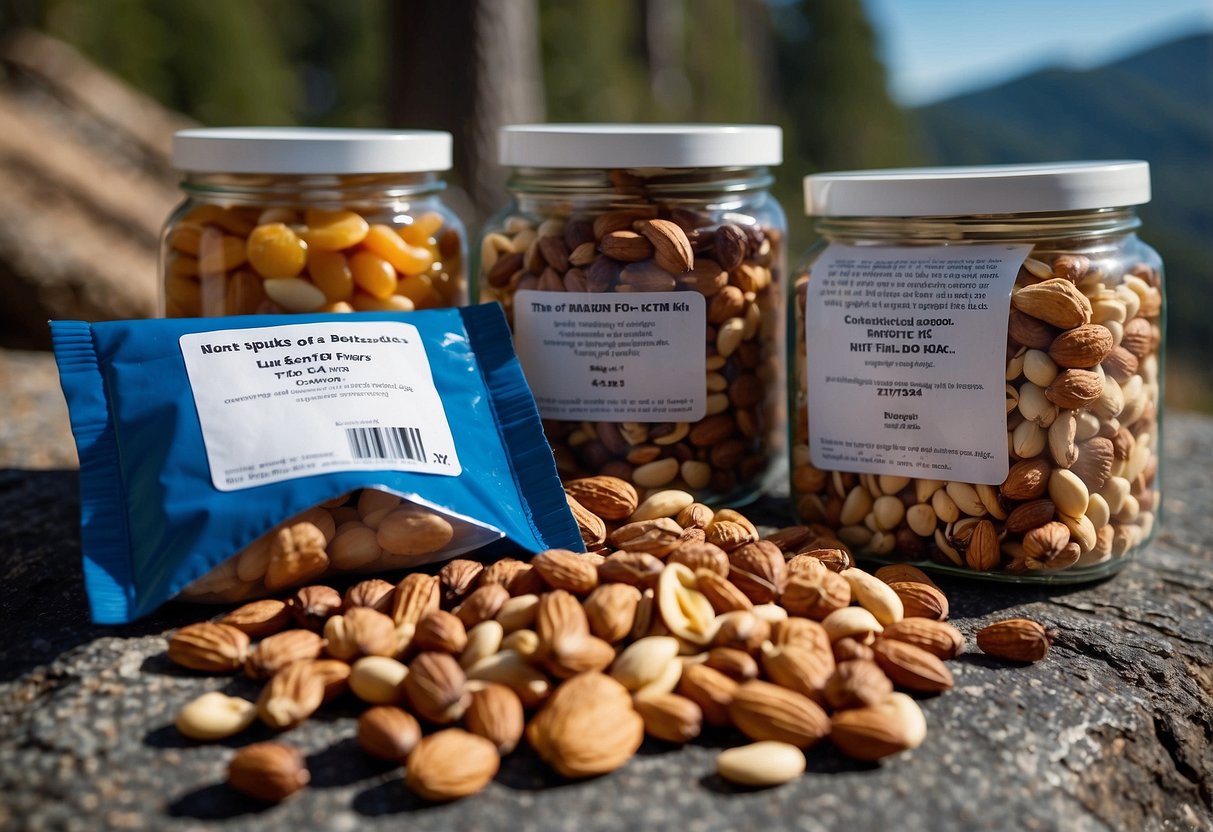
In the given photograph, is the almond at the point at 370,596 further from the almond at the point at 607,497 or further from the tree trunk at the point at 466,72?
the tree trunk at the point at 466,72

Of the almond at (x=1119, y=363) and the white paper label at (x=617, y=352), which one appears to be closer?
the almond at (x=1119, y=363)

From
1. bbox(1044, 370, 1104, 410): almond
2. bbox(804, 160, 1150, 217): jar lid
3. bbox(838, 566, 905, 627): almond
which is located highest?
bbox(804, 160, 1150, 217): jar lid

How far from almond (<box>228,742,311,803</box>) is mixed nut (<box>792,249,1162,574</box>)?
63 cm

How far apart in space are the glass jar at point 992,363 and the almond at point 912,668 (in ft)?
0.70

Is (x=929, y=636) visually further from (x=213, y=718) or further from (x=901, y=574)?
(x=213, y=718)

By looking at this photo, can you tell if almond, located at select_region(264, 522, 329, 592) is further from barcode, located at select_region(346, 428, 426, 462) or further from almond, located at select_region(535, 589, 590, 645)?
almond, located at select_region(535, 589, 590, 645)

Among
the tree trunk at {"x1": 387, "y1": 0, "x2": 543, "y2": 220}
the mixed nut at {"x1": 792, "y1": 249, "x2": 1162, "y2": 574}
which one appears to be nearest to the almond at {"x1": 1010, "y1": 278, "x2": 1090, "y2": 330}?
the mixed nut at {"x1": 792, "y1": 249, "x2": 1162, "y2": 574}

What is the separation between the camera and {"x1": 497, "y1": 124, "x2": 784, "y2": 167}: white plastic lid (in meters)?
1.16

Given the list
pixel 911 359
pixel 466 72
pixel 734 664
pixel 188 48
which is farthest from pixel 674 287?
pixel 188 48

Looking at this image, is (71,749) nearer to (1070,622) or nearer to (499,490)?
(499,490)

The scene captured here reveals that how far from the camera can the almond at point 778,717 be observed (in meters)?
0.80

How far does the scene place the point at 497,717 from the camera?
789 mm

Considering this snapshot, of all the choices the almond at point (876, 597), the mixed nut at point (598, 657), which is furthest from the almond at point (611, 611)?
the almond at point (876, 597)

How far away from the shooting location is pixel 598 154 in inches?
46.1
